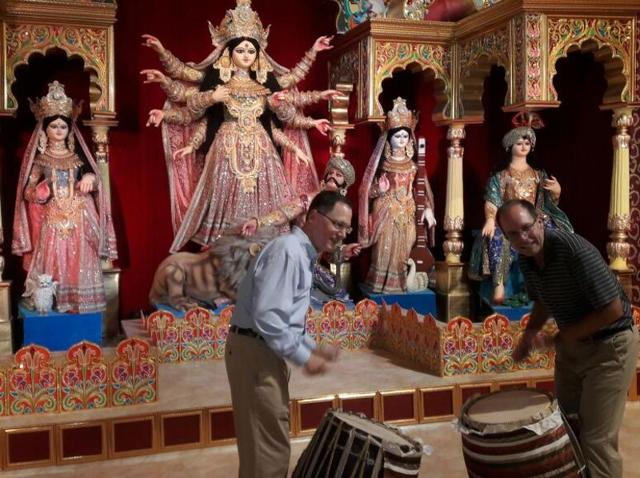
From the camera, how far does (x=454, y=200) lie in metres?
6.57

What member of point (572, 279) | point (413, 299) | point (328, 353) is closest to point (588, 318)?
point (572, 279)

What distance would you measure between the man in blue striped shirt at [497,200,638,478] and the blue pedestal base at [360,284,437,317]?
3420 mm

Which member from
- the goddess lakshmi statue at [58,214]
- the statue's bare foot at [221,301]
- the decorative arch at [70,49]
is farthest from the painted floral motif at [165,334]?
the decorative arch at [70,49]

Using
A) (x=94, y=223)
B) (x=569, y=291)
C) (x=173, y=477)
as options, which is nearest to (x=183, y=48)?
(x=94, y=223)

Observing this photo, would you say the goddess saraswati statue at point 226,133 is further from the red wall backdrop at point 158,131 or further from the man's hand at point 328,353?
the man's hand at point 328,353

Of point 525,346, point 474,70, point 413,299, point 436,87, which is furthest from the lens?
point 436,87

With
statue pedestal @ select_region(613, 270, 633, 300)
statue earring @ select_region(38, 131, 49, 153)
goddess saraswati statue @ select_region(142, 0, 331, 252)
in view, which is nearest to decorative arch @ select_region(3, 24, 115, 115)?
statue earring @ select_region(38, 131, 49, 153)

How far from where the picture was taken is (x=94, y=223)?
578 centimetres

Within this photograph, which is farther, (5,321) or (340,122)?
(340,122)

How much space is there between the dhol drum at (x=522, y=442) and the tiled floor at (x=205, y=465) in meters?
1.01

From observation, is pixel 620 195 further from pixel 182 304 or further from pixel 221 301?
pixel 182 304

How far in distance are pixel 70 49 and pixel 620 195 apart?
439cm

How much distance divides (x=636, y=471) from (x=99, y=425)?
2659mm

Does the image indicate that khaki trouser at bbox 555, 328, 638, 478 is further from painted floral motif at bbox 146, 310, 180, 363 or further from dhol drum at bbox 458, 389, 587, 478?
painted floral motif at bbox 146, 310, 180, 363
